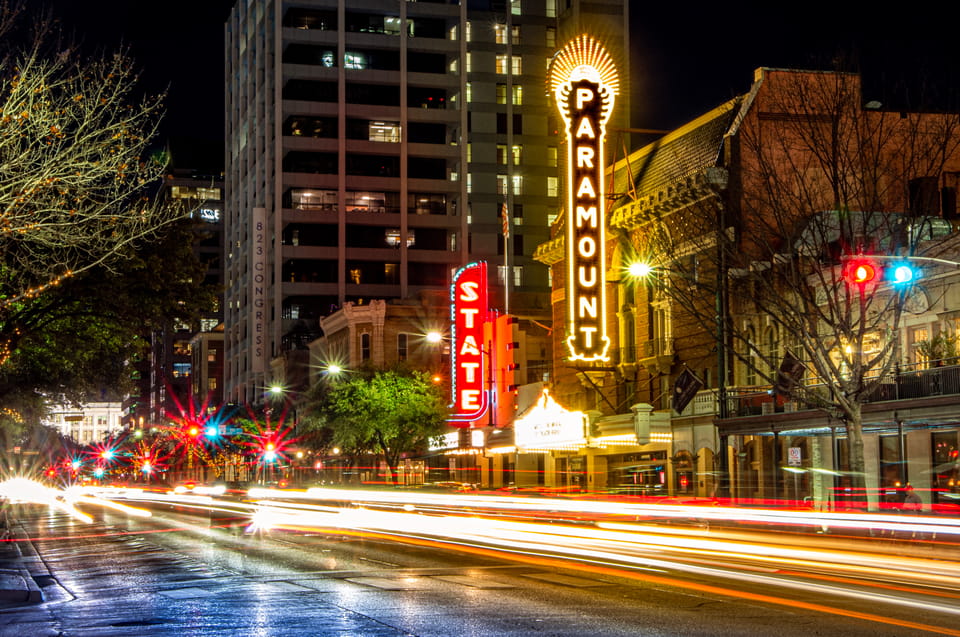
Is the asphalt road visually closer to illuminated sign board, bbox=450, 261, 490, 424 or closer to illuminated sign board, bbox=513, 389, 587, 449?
illuminated sign board, bbox=513, 389, 587, 449

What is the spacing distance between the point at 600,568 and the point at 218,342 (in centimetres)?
13476

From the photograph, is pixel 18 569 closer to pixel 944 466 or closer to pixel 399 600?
pixel 399 600

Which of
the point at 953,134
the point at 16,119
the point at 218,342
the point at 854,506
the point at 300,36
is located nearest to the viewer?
the point at 16,119

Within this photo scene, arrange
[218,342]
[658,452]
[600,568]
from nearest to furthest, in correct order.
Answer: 1. [600,568]
2. [658,452]
3. [218,342]

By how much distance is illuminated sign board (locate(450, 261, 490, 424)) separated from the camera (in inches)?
2334

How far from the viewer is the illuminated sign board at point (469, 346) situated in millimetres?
59281

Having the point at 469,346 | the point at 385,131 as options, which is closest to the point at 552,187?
the point at 385,131

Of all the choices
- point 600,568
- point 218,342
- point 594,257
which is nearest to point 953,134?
point 594,257

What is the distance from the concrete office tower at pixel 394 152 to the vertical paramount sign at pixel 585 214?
51.0 metres

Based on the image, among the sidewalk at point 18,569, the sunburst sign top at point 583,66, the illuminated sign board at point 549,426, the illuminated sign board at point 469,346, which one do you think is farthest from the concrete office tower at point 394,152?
the sidewalk at point 18,569

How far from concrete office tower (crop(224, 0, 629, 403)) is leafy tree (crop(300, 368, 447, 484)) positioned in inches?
1265

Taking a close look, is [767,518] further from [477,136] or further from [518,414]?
[477,136]

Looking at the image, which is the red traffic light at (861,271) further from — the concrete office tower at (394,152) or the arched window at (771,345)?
the concrete office tower at (394,152)

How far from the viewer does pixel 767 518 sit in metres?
24.4
